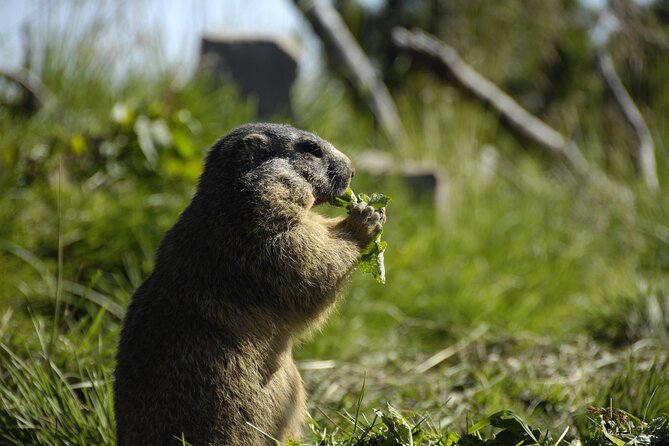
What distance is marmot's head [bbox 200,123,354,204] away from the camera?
3514 millimetres

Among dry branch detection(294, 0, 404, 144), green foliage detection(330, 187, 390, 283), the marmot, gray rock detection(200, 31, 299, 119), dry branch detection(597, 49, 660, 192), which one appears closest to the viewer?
the marmot

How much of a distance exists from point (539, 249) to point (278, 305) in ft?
17.8

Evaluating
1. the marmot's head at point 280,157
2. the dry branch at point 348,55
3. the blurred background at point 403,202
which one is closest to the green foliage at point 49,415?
the blurred background at point 403,202

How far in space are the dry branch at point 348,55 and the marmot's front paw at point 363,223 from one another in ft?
21.2

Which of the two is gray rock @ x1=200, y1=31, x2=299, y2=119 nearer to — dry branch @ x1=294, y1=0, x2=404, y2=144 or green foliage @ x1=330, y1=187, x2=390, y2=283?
dry branch @ x1=294, y1=0, x2=404, y2=144

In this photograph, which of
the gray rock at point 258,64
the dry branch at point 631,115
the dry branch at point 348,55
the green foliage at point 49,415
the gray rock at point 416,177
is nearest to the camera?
the green foliage at point 49,415

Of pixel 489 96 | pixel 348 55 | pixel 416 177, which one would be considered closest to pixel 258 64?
pixel 348 55

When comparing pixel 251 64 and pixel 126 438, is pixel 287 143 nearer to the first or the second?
pixel 126 438

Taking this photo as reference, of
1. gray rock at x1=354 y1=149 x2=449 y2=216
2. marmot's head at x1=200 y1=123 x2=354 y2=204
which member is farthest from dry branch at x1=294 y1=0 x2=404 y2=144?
marmot's head at x1=200 y1=123 x2=354 y2=204

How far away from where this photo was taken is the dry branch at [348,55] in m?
10.0

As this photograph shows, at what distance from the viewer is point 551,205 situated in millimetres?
9281

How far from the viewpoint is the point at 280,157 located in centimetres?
359

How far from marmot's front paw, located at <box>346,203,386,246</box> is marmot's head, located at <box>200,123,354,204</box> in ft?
0.63

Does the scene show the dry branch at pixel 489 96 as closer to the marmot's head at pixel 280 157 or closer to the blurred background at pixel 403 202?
the blurred background at pixel 403 202
